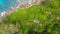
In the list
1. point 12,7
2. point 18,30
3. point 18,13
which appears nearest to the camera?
point 18,30

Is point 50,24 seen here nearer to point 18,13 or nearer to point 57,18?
point 57,18

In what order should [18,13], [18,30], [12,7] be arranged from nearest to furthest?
[18,30]
[18,13]
[12,7]

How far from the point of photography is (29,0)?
2.63m

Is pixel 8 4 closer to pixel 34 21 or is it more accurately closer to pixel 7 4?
pixel 7 4

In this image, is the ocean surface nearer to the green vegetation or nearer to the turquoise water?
the turquoise water

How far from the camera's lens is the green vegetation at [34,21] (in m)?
2.25

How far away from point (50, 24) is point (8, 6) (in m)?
0.65

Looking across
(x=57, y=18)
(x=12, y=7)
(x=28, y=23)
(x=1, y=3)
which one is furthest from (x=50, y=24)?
(x=1, y=3)

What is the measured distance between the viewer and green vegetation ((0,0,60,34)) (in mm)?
2250

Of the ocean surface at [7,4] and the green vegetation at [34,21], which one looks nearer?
the green vegetation at [34,21]

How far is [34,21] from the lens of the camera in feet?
7.50

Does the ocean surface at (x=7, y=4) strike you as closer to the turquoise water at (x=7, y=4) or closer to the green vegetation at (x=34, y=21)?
the turquoise water at (x=7, y=4)

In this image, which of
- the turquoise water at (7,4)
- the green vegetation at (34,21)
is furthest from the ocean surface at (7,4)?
the green vegetation at (34,21)

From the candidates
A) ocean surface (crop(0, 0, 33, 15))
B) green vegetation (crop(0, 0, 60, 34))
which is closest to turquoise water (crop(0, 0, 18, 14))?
ocean surface (crop(0, 0, 33, 15))
